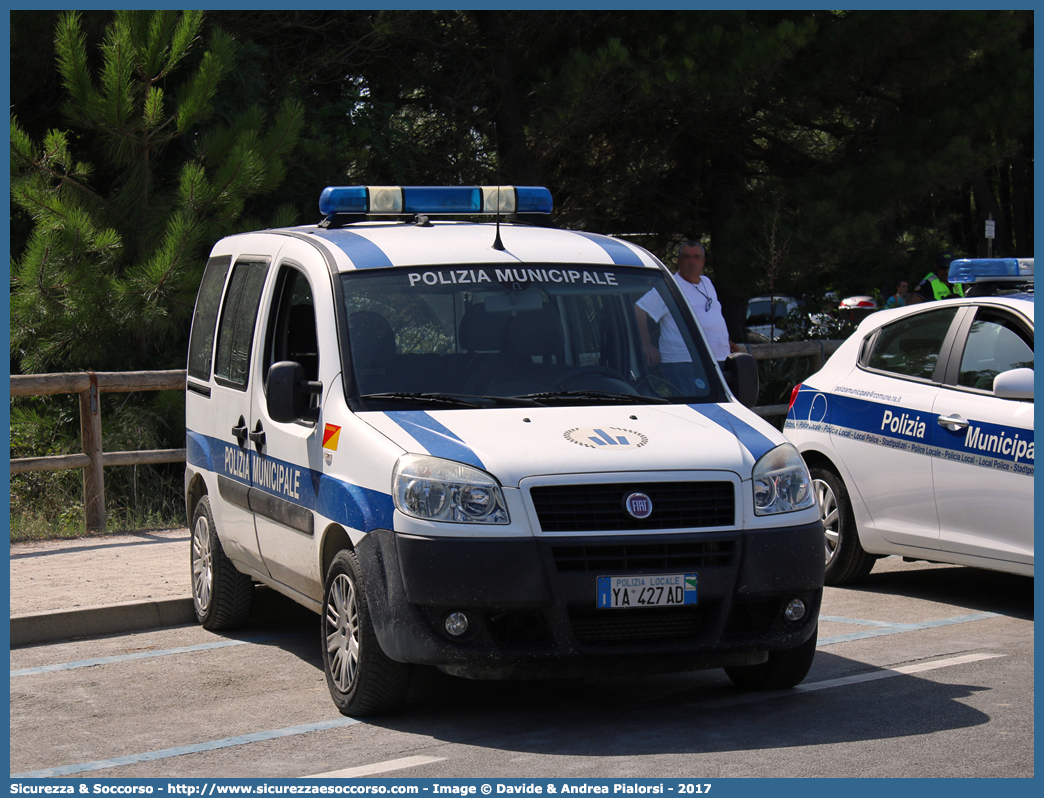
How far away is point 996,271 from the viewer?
8.13 metres

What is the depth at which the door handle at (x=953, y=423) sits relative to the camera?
25.0 ft

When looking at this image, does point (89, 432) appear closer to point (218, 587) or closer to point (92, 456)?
point (92, 456)

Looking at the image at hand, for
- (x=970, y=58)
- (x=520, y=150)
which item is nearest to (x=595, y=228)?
(x=520, y=150)

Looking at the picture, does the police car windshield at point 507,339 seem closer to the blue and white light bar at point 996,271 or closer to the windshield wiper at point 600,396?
the windshield wiper at point 600,396

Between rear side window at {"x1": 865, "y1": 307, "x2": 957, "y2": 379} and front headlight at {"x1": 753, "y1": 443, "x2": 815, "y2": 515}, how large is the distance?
2.61 metres

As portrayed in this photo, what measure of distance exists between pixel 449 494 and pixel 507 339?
3.92ft

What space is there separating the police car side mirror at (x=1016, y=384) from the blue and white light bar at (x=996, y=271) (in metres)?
1.08

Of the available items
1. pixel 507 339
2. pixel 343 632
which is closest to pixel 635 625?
pixel 343 632

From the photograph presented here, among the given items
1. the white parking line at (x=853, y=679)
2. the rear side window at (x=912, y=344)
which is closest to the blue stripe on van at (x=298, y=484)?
the white parking line at (x=853, y=679)

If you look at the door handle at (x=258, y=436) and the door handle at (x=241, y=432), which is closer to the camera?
the door handle at (x=258, y=436)

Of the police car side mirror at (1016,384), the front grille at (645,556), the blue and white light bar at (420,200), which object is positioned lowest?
the front grille at (645,556)

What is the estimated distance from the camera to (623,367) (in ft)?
20.9

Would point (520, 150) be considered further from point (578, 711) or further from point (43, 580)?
point (578, 711)
